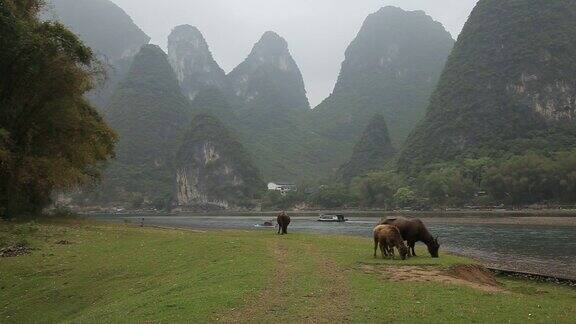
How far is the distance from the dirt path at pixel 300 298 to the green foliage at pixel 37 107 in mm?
17204

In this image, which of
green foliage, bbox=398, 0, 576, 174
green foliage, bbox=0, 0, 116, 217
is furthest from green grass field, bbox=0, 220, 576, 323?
green foliage, bbox=398, 0, 576, 174

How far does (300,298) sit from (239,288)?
173cm

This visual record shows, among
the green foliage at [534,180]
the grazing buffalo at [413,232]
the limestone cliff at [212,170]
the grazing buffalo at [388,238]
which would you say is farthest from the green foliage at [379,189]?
the grazing buffalo at [388,238]

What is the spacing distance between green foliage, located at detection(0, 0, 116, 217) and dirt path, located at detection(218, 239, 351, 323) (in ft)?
56.4

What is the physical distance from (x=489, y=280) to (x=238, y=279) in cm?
946

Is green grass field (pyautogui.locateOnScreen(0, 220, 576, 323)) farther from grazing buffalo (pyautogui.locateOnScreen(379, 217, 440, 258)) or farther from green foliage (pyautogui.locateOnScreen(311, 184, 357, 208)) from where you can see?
green foliage (pyautogui.locateOnScreen(311, 184, 357, 208))

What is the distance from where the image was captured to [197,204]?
192875mm

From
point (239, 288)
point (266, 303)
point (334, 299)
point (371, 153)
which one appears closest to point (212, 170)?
point (371, 153)

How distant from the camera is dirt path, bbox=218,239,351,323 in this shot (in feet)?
31.0

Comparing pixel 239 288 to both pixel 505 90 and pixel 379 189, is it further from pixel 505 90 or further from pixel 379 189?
pixel 505 90

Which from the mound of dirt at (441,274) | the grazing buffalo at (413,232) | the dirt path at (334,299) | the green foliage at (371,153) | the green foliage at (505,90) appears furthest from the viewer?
the green foliage at (371,153)

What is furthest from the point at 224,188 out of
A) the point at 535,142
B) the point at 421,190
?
the point at 535,142

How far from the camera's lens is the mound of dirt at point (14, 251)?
60.6ft

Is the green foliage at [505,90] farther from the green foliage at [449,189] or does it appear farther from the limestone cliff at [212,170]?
the limestone cliff at [212,170]
